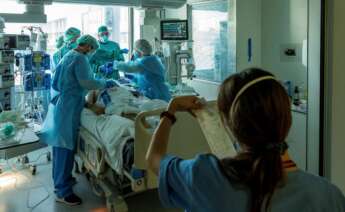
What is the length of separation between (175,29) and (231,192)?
4014 millimetres

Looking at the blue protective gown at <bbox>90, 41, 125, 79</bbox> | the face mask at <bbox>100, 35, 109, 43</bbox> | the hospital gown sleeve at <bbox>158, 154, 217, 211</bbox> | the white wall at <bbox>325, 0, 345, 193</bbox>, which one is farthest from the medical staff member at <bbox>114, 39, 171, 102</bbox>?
the hospital gown sleeve at <bbox>158, 154, 217, 211</bbox>

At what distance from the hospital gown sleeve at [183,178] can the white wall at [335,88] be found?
3.52 ft

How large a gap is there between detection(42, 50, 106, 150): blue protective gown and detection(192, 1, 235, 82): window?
2.00 metres

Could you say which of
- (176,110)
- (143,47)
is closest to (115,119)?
(143,47)

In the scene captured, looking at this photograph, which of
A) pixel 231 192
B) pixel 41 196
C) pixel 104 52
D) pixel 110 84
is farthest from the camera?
pixel 104 52

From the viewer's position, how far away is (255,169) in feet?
2.32

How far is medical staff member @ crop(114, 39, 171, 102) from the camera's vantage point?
4.01 metres

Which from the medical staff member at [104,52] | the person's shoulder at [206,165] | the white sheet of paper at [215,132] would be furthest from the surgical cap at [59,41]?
the person's shoulder at [206,165]

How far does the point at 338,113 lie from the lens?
5.30 ft

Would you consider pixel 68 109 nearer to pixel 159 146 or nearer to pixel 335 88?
pixel 335 88

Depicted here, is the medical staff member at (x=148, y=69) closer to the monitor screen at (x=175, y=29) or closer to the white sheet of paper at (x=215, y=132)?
the monitor screen at (x=175, y=29)

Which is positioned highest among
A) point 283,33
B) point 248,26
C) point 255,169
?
point 248,26

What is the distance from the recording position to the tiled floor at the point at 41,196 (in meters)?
3.18

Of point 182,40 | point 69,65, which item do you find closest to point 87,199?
point 69,65
